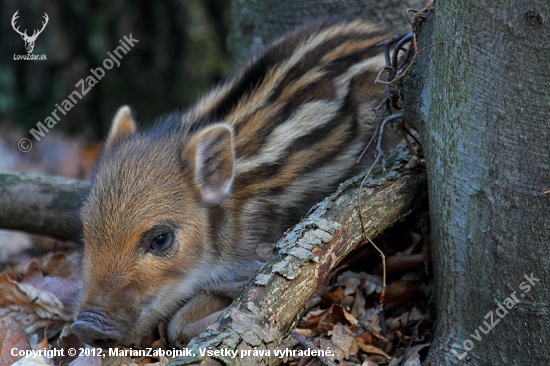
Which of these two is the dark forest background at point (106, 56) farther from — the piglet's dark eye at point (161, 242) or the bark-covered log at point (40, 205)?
the piglet's dark eye at point (161, 242)

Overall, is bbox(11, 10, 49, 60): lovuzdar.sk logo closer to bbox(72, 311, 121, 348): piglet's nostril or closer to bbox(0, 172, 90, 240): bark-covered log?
bbox(0, 172, 90, 240): bark-covered log

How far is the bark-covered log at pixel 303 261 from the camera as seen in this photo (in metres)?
2.40

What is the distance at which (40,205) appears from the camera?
4.38 metres

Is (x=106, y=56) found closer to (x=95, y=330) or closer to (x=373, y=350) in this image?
(x=95, y=330)

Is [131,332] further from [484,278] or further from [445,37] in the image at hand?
[445,37]

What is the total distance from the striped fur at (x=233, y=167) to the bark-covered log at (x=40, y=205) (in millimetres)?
545

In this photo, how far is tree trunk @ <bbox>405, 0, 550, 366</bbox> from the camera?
2.46 metres

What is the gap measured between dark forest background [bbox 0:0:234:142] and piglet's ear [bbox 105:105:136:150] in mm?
2703

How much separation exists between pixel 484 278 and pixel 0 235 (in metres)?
3.92

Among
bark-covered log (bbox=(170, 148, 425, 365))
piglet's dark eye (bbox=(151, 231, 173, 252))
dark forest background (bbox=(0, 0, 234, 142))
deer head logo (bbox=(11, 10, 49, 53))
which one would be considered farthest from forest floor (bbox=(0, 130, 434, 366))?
deer head logo (bbox=(11, 10, 49, 53))

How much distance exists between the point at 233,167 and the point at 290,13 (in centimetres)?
181

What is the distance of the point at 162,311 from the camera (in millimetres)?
3693

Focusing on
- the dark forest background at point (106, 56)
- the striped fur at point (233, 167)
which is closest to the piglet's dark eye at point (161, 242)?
the striped fur at point (233, 167)

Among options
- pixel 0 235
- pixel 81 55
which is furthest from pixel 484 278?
pixel 81 55
